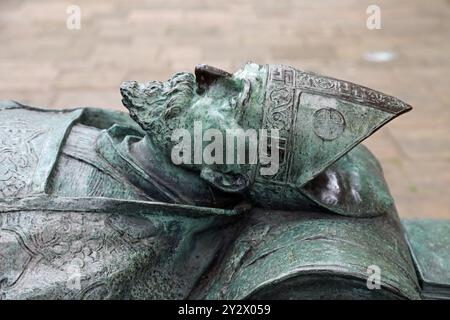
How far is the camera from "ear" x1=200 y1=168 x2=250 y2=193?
1.20m

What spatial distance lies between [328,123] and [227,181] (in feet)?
0.81

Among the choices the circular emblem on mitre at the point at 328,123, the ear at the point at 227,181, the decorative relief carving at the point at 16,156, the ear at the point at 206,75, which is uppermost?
the ear at the point at 206,75

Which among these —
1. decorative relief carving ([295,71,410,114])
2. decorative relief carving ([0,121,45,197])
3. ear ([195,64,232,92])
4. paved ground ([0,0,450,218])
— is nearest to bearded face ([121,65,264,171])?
ear ([195,64,232,92])

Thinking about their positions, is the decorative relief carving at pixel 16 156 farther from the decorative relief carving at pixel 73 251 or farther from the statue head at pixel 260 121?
Answer: the statue head at pixel 260 121

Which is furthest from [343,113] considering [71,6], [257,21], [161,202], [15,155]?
[71,6]

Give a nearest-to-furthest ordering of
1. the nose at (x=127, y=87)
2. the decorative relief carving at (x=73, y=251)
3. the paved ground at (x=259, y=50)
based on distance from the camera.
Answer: the decorative relief carving at (x=73, y=251), the nose at (x=127, y=87), the paved ground at (x=259, y=50)

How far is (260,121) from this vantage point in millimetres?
1153

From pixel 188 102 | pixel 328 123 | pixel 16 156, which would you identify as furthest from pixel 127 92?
pixel 328 123

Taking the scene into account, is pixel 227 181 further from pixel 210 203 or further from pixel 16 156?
pixel 16 156

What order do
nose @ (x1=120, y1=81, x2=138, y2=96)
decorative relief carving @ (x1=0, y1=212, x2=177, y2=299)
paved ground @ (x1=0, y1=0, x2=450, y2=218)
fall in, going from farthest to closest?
paved ground @ (x1=0, y1=0, x2=450, y2=218)
nose @ (x1=120, y1=81, x2=138, y2=96)
decorative relief carving @ (x1=0, y1=212, x2=177, y2=299)

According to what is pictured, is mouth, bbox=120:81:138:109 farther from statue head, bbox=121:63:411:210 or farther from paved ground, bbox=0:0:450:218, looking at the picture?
paved ground, bbox=0:0:450:218

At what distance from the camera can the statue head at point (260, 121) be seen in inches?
45.2

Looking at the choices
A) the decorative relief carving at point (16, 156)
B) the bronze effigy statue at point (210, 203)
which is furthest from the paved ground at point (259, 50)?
the decorative relief carving at point (16, 156)

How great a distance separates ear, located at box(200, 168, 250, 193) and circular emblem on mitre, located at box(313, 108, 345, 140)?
0.19 metres
